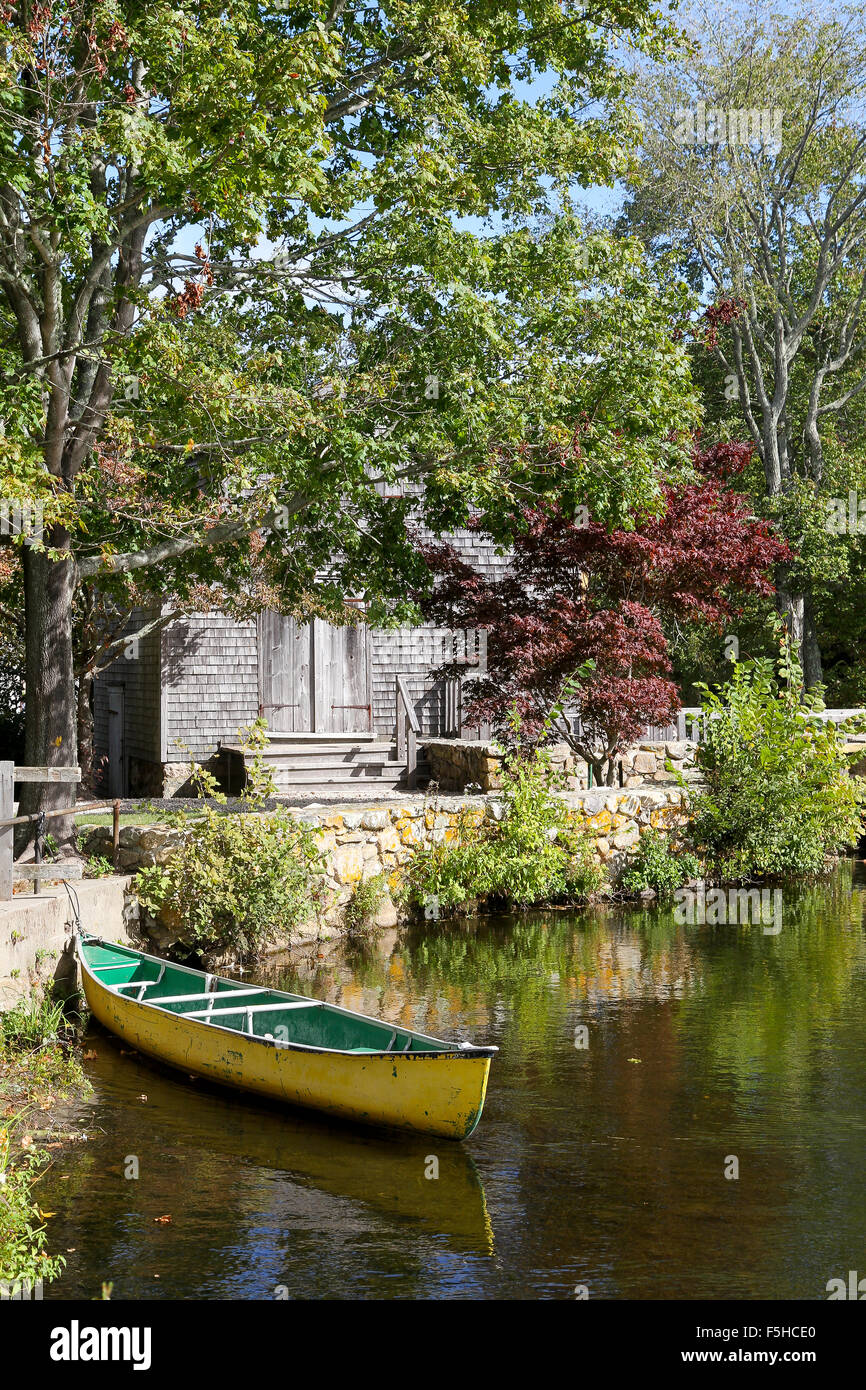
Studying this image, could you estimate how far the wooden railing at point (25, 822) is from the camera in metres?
10.1

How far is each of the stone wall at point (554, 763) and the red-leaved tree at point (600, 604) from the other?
1010mm

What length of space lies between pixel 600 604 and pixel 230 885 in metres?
6.70

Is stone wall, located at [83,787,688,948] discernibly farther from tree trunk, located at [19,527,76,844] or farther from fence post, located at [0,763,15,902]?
fence post, located at [0,763,15,902]

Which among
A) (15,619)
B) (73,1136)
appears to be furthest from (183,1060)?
(15,619)

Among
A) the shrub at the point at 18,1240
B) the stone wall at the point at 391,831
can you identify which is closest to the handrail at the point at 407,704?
the stone wall at the point at 391,831

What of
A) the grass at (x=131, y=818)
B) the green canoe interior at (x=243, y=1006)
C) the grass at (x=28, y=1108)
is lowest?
the grass at (x=28, y=1108)

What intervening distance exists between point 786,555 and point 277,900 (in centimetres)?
874

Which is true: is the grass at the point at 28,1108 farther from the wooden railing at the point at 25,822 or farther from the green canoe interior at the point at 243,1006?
the wooden railing at the point at 25,822

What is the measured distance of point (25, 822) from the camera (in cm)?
1087

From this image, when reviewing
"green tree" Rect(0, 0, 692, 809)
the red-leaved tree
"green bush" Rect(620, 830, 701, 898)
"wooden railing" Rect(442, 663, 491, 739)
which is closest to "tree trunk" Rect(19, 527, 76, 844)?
"green tree" Rect(0, 0, 692, 809)

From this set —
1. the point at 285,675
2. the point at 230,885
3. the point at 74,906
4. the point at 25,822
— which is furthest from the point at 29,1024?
the point at 285,675

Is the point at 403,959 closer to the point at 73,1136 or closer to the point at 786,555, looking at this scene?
the point at 73,1136

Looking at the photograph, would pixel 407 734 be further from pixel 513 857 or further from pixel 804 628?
pixel 804 628

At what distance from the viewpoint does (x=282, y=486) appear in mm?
12891
